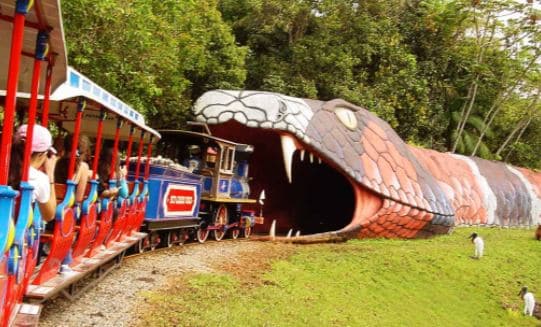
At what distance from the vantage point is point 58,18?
3.16 metres

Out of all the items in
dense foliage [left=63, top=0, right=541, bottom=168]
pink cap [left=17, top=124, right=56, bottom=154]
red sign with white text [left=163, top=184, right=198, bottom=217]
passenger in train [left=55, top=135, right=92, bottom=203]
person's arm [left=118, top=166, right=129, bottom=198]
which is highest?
dense foliage [left=63, top=0, right=541, bottom=168]

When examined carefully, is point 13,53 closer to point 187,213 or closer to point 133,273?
point 133,273

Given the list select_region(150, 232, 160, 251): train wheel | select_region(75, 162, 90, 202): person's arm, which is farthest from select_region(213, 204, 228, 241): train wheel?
select_region(75, 162, 90, 202): person's arm

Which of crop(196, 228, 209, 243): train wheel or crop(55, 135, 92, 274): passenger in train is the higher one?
crop(55, 135, 92, 274): passenger in train

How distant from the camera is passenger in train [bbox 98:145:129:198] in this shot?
253 inches

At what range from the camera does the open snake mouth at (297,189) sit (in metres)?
14.6

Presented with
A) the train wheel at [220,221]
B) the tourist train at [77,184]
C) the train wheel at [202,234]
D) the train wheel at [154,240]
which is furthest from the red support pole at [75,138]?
the train wheel at [220,221]

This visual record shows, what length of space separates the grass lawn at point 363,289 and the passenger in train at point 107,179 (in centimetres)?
121

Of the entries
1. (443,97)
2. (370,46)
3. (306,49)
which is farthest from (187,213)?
(443,97)

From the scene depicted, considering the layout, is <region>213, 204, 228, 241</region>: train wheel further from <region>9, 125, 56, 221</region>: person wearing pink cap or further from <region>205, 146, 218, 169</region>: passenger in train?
<region>9, 125, 56, 221</region>: person wearing pink cap

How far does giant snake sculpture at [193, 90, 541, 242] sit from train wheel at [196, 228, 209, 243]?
186cm

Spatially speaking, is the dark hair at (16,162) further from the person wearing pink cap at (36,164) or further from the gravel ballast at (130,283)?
the gravel ballast at (130,283)

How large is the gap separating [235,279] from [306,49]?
13.7 meters

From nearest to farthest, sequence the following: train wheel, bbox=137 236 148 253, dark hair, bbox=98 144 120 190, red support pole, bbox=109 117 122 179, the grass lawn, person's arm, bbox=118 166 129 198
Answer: the grass lawn < red support pole, bbox=109 117 122 179 < dark hair, bbox=98 144 120 190 < person's arm, bbox=118 166 129 198 < train wheel, bbox=137 236 148 253
